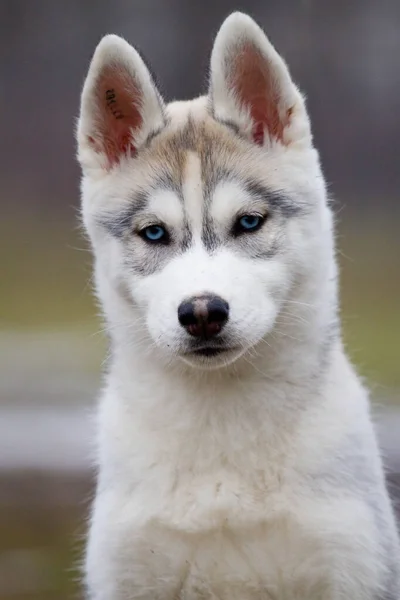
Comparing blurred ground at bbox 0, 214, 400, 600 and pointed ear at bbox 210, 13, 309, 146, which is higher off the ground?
pointed ear at bbox 210, 13, 309, 146

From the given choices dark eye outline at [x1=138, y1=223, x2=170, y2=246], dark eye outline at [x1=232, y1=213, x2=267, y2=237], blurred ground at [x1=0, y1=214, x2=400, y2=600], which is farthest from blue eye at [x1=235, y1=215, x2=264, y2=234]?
blurred ground at [x1=0, y1=214, x2=400, y2=600]

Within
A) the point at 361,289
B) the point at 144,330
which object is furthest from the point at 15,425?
the point at 144,330

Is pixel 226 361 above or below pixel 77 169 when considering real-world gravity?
below

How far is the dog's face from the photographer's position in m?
1.47

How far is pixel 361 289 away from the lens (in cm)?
229

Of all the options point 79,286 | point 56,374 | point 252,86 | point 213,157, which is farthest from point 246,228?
point 56,374

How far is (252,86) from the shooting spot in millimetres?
1621

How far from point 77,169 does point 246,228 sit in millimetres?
704

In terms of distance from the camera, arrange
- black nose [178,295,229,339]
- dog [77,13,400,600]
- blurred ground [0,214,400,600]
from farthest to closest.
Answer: blurred ground [0,214,400,600] → dog [77,13,400,600] → black nose [178,295,229,339]

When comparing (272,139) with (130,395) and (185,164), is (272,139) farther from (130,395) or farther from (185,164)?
(130,395)

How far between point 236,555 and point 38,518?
104 cm

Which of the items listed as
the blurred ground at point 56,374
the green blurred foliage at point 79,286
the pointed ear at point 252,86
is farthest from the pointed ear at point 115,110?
the green blurred foliage at point 79,286

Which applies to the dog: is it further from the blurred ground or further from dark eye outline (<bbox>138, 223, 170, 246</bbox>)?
the blurred ground

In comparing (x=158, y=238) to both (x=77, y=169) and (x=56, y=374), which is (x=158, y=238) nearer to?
(x=77, y=169)
